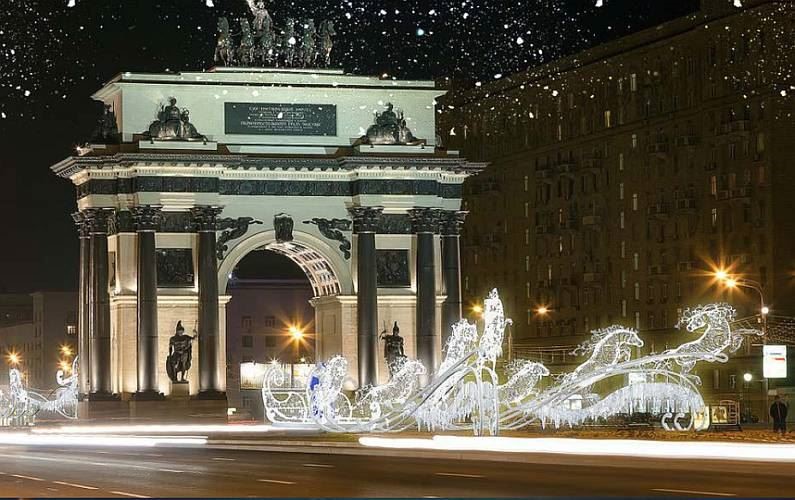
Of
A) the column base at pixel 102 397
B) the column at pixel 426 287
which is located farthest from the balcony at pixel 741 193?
the column base at pixel 102 397

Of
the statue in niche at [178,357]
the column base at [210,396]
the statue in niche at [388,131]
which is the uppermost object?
the statue in niche at [388,131]

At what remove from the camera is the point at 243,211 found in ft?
287

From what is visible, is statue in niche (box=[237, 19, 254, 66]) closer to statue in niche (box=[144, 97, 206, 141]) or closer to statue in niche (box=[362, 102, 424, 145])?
statue in niche (box=[144, 97, 206, 141])

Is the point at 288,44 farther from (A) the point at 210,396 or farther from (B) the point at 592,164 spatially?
(B) the point at 592,164

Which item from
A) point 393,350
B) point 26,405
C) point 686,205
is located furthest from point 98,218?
point 686,205

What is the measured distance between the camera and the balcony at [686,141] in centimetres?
11575

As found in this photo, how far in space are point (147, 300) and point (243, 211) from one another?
19.1 ft

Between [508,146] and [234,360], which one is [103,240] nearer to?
[508,146]

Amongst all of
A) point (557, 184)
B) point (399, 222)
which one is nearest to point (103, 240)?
point (399, 222)

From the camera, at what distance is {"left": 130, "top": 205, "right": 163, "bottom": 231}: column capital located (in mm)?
85125

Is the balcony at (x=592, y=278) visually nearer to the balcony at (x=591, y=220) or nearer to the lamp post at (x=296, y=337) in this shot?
the balcony at (x=591, y=220)

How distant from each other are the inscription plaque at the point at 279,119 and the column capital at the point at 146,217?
4.87 metres

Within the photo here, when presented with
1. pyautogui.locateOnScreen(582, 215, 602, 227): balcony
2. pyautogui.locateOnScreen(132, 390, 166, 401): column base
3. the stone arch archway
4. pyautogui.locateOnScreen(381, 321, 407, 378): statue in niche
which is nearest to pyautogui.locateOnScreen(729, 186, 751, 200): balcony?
Result: pyautogui.locateOnScreen(582, 215, 602, 227): balcony

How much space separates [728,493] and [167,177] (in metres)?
51.8
